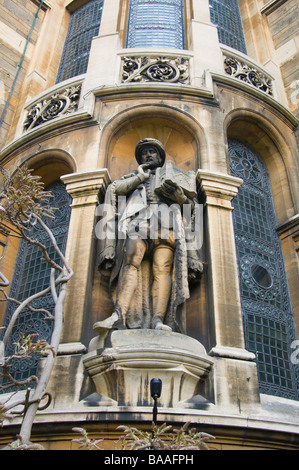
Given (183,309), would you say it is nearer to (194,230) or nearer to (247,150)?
(194,230)

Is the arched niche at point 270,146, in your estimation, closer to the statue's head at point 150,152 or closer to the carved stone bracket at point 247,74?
the carved stone bracket at point 247,74

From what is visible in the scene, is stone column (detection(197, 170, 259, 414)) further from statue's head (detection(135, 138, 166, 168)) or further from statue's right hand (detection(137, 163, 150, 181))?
statue's right hand (detection(137, 163, 150, 181))

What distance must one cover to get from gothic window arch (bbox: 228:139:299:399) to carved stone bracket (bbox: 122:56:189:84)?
1.84 metres

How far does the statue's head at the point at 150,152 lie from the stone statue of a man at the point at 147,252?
44 centimetres

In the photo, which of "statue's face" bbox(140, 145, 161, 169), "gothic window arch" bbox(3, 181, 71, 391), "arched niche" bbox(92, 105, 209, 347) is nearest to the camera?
"gothic window arch" bbox(3, 181, 71, 391)

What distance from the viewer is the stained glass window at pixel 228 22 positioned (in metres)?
13.5

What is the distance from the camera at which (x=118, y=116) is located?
949cm

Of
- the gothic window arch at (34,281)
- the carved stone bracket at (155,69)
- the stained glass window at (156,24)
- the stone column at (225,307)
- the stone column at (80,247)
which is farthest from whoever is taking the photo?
the stained glass window at (156,24)

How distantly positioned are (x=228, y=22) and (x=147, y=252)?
9.44 metres

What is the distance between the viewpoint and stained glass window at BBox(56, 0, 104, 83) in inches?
523

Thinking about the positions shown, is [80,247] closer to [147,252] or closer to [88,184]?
[147,252]

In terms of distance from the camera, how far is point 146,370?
6.05 meters

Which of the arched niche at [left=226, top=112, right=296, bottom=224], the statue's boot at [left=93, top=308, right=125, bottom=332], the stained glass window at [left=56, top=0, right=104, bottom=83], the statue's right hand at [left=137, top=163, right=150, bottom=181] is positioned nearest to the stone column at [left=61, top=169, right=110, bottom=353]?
the statue's boot at [left=93, top=308, right=125, bottom=332]

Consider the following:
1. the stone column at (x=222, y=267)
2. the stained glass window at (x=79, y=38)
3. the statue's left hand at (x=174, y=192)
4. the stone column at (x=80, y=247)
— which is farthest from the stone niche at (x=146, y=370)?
the stained glass window at (x=79, y=38)
